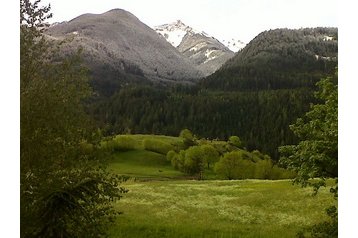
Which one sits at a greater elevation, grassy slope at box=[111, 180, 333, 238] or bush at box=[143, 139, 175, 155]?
grassy slope at box=[111, 180, 333, 238]

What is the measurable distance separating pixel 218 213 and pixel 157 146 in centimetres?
7296

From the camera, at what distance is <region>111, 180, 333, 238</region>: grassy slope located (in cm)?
1416

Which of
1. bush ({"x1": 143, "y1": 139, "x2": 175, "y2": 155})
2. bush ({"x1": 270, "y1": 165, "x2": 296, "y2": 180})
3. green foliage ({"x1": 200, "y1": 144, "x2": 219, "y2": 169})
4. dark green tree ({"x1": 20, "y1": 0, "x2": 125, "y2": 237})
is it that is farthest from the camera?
bush ({"x1": 143, "y1": 139, "x2": 175, "y2": 155})

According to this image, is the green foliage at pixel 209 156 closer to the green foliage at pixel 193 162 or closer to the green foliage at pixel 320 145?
the green foliage at pixel 193 162

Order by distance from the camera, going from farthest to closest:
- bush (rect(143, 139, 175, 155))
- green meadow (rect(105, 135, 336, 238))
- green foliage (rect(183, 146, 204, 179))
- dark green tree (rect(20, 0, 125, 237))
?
bush (rect(143, 139, 175, 155))
green foliage (rect(183, 146, 204, 179))
green meadow (rect(105, 135, 336, 238))
dark green tree (rect(20, 0, 125, 237))

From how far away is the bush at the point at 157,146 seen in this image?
86.2m

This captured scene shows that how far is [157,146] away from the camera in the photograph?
90062 mm

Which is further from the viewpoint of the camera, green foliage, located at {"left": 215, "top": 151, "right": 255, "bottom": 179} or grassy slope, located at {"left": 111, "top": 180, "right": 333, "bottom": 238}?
green foliage, located at {"left": 215, "top": 151, "right": 255, "bottom": 179}

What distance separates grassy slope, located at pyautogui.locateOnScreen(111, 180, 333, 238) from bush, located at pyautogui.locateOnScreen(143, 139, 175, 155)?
63315 mm

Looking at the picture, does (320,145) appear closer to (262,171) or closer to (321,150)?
(321,150)

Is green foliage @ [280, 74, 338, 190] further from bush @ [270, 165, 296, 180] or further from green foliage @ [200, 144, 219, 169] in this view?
green foliage @ [200, 144, 219, 169]

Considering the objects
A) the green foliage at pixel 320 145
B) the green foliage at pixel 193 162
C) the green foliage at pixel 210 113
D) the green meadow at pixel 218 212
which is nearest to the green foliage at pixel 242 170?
the green foliage at pixel 193 162

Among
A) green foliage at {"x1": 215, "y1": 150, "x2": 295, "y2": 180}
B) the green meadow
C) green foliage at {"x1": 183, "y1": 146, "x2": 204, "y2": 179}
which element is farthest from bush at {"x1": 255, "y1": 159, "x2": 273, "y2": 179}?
the green meadow

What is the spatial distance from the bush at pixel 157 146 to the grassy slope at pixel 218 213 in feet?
208
